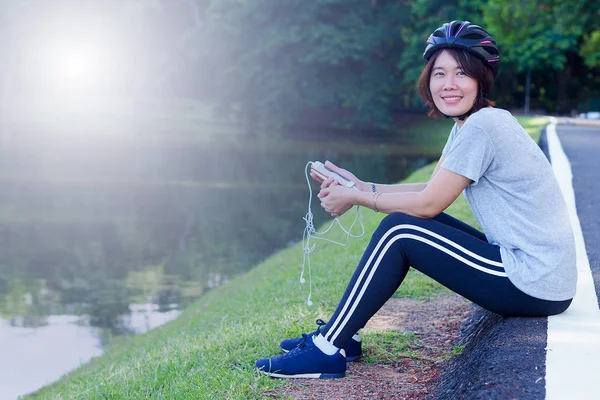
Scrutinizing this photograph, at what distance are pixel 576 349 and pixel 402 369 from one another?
94 centimetres

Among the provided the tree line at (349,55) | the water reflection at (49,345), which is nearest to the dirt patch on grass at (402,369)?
the water reflection at (49,345)

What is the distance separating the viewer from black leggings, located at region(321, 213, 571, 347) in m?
3.27

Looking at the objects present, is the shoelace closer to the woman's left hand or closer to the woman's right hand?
the woman's left hand

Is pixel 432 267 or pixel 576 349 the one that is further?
pixel 432 267

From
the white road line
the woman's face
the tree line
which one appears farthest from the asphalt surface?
the tree line

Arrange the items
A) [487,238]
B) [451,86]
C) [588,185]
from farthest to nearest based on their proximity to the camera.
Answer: [588,185] → [451,86] → [487,238]

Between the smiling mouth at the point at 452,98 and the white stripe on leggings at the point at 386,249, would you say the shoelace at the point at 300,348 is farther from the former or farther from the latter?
the smiling mouth at the point at 452,98

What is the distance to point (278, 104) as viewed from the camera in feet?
125

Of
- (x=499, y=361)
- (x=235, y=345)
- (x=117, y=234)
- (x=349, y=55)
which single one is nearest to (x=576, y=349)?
(x=499, y=361)

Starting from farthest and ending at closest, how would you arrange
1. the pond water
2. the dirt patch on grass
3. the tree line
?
the tree line
the pond water
the dirt patch on grass

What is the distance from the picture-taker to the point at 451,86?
3557 millimetres

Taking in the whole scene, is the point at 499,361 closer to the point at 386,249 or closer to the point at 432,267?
the point at 432,267

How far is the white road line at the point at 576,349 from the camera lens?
269 cm

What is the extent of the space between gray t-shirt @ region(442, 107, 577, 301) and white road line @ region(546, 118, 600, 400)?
14 centimetres
